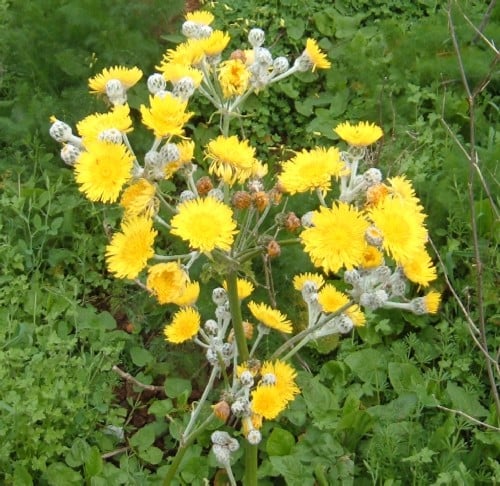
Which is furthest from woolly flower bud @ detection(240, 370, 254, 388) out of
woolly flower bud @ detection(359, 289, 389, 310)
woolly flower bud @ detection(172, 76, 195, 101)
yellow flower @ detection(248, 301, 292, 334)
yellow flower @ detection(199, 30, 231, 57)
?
yellow flower @ detection(199, 30, 231, 57)

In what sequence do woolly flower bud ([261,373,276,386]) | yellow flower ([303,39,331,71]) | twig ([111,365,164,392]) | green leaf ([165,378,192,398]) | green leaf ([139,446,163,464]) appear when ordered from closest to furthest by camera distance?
woolly flower bud ([261,373,276,386]) → yellow flower ([303,39,331,71]) → green leaf ([139,446,163,464]) → green leaf ([165,378,192,398]) → twig ([111,365,164,392])

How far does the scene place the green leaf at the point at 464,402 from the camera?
266 centimetres

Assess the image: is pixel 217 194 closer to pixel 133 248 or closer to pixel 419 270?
pixel 133 248

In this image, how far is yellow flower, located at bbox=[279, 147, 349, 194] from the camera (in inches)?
67.6

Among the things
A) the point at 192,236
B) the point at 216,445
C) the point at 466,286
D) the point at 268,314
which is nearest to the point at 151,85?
the point at 192,236

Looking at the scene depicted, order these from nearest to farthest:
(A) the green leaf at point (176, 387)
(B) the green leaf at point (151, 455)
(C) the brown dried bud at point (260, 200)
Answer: (C) the brown dried bud at point (260, 200) → (B) the green leaf at point (151, 455) → (A) the green leaf at point (176, 387)

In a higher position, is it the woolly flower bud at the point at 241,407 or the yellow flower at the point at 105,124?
the yellow flower at the point at 105,124

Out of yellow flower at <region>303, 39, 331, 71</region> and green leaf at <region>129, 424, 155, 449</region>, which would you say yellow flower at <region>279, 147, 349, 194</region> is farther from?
green leaf at <region>129, 424, 155, 449</region>

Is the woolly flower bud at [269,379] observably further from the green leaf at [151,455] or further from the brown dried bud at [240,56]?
the green leaf at [151,455]

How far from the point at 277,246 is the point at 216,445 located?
605mm

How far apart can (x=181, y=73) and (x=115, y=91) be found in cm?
15

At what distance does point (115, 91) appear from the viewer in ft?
5.89

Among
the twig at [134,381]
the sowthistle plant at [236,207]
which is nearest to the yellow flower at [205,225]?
the sowthistle plant at [236,207]

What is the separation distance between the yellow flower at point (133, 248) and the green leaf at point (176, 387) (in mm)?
1255
